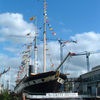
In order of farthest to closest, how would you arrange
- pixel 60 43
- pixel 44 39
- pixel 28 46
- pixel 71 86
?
pixel 28 46, pixel 71 86, pixel 60 43, pixel 44 39

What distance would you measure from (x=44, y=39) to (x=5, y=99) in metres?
11.6

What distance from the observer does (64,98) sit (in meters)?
17.7

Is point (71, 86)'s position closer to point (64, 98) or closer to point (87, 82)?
point (87, 82)

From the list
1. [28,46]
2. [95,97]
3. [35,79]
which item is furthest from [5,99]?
[28,46]

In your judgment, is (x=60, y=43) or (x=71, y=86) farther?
(x=71, y=86)

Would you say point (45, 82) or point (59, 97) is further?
point (45, 82)

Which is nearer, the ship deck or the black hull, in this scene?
Answer: the ship deck

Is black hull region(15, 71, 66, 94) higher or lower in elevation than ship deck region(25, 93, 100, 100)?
higher

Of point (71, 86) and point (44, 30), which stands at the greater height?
point (44, 30)

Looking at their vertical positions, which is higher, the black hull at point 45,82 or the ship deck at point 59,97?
the black hull at point 45,82

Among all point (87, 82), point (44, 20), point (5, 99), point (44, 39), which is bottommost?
point (5, 99)

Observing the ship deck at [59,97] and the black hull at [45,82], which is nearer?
the ship deck at [59,97]

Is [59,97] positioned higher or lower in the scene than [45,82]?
lower

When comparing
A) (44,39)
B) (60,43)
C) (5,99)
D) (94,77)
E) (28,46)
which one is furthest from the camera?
(28,46)
